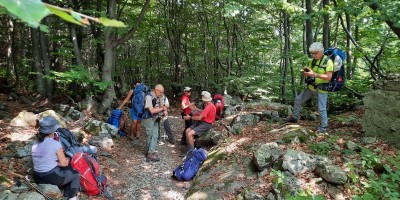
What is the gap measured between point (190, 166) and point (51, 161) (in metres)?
3.07

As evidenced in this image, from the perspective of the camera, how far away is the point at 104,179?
608cm

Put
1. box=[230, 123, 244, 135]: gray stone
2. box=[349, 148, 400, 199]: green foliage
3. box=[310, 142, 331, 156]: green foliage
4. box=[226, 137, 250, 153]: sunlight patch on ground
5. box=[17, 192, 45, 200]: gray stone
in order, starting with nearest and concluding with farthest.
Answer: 1. box=[349, 148, 400, 199]: green foliage
2. box=[17, 192, 45, 200]: gray stone
3. box=[310, 142, 331, 156]: green foliage
4. box=[226, 137, 250, 153]: sunlight patch on ground
5. box=[230, 123, 244, 135]: gray stone

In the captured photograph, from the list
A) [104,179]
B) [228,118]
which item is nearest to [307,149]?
[104,179]

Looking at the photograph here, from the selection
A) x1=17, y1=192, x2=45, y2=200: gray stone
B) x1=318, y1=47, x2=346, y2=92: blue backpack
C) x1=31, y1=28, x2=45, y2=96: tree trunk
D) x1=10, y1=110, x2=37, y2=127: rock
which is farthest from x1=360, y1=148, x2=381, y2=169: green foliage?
x1=31, y1=28, x2=45, y2=96: tree trunk

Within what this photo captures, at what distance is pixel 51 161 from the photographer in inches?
197

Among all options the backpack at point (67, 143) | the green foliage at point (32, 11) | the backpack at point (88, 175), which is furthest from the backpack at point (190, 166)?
the green foliage at point (32, 11)

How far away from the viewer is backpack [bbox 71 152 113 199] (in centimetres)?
552

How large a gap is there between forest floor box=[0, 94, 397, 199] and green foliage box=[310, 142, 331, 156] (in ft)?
0.26

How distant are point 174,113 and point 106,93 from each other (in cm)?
444

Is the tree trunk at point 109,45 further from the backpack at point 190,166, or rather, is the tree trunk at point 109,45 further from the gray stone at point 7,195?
the gray stone at point 7,195

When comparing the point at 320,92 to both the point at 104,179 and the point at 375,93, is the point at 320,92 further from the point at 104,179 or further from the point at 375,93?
the point at 104,179

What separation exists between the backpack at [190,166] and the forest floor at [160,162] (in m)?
0.15

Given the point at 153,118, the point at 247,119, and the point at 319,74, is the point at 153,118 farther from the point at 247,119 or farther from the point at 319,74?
the point at 319,74

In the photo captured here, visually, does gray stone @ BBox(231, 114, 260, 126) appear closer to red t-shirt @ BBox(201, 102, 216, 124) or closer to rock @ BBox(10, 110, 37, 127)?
red t-shirt @ BBox(201, 102, 216, 124)
